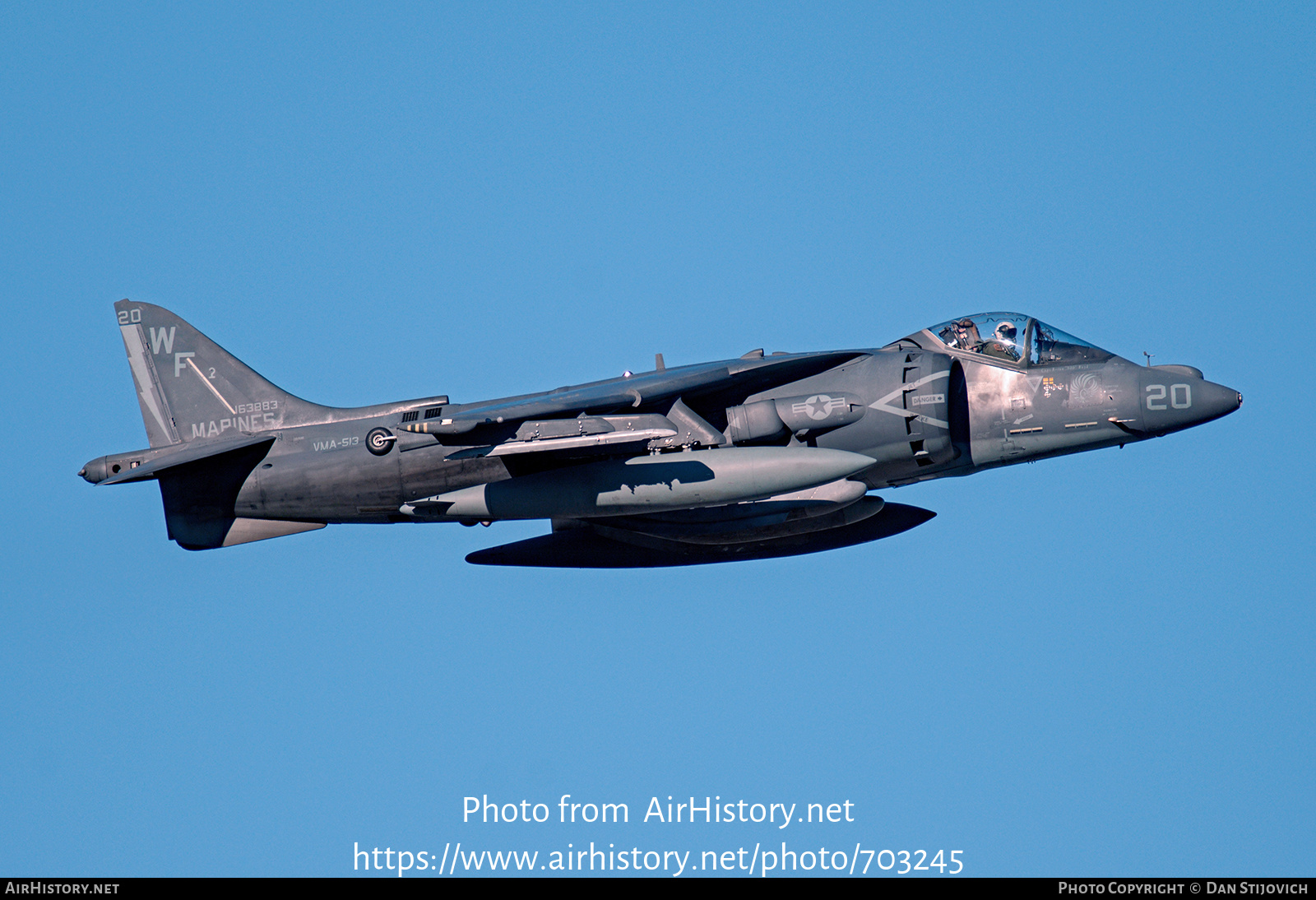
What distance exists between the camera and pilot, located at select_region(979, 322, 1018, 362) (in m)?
15.9

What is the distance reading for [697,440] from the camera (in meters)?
15.4

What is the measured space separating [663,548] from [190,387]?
249 inches

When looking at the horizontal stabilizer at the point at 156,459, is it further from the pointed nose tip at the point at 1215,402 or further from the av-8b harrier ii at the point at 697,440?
the pointed nose tip at the point at 1215,402

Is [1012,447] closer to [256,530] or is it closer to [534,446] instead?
[534,446]

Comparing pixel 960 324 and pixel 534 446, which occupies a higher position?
pixel 960 324

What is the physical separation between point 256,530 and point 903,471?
7.83 meters

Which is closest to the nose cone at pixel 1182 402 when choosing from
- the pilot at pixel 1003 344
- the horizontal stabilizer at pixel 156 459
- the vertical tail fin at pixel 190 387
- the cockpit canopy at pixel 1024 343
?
the cockpit canopy at pixel 1024 343

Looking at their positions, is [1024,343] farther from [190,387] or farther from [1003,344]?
[190,387]

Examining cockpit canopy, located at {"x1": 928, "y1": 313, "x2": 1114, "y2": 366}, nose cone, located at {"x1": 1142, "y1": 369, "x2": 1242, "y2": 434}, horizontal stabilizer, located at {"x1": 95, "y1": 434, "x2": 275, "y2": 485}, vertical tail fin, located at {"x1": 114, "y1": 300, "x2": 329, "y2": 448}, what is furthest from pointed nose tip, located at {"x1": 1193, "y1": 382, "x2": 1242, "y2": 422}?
horizontal stabilizer, located at {"x1": 95, "y1": 434, "x2": 275, "y2": 485}

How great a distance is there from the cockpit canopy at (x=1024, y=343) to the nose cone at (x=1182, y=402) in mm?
714

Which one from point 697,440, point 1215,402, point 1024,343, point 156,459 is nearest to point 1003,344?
point 1024,343

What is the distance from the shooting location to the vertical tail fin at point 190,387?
57.0ft

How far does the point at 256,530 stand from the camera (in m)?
17.2
